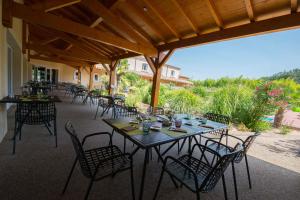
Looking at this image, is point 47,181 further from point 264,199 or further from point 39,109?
point 264,199

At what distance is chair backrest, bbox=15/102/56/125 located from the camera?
2658 mm

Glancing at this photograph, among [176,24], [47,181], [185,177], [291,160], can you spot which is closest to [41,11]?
[176,24]

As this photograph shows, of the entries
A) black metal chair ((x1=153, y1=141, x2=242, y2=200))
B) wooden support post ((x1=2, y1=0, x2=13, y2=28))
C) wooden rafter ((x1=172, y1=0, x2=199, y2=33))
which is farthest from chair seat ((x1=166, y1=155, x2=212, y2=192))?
wooden support post ((x1=2, y1=0, x2=13, y2=28))

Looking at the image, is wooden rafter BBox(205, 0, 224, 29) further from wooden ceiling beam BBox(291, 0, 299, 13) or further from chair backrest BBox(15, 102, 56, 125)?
chair backrest BBox(15, 102, 56, 125)

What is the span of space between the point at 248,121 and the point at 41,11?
6552 mm

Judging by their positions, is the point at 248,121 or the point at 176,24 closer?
the point at 176,24

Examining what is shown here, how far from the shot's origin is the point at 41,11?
344 cm

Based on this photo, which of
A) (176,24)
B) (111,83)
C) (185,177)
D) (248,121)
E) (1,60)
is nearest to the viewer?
(185,177)

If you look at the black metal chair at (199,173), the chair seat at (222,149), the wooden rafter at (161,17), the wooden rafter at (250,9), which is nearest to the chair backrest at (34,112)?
the black metal chair at (199,173)

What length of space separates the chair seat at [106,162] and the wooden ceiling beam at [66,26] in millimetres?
3333

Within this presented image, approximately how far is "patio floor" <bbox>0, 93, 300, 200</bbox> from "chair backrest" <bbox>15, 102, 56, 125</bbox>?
18.4 inches

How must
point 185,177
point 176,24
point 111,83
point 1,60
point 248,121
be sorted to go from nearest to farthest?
point 185,177 → point 1,60 → point 176,24 → point 248,121 → point 111,83

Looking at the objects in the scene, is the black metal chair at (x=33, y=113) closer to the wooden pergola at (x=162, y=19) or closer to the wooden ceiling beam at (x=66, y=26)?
the wooden pergola at (x=162, y=19)

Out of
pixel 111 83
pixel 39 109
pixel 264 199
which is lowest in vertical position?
pixel 264 199
